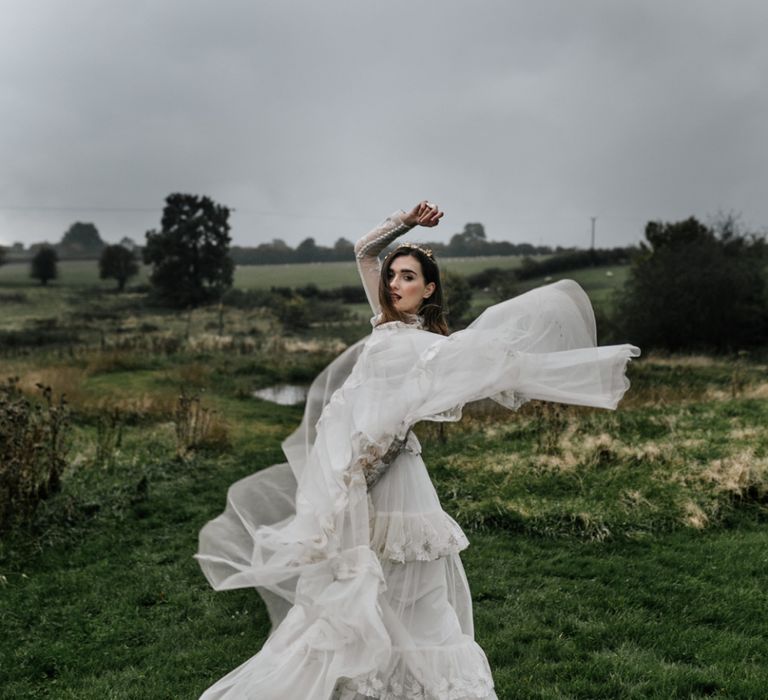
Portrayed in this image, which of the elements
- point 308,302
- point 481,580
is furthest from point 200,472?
point 308,302

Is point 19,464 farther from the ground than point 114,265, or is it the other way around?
point 114,265

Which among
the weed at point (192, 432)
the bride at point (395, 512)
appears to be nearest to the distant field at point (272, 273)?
the weed at point (192, 432)

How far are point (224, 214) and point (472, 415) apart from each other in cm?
2710

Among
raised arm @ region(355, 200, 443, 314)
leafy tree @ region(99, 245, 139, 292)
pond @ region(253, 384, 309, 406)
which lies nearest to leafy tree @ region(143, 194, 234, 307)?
leafy tree @ region(99, 245, 139, 292)

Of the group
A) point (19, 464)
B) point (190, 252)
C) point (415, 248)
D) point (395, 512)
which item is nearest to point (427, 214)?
point (415, 248)

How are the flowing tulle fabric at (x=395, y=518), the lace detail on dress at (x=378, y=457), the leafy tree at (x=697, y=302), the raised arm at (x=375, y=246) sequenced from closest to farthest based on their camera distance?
the flowing tulle fabric at (x=395, y=518)
the lace detail on dress at (x=378, y=457)
the raised arm at (x=375, y=246)
the leafy tree at (x=697, y=302)

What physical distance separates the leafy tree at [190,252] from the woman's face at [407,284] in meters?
33.1

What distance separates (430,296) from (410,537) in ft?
3.61

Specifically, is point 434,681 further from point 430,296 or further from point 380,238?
point 380,238

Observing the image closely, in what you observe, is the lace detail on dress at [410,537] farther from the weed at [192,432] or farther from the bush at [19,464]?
the weed at [192,432]

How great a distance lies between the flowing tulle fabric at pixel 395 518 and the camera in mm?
2844

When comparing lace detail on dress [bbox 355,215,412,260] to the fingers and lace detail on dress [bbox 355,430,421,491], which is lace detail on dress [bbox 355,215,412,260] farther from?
lace detail on dress [bbox 355,430,421,491]

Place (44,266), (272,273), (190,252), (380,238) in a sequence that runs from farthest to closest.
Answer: (272,273) < (190,252) < (44,266) < (380,238)

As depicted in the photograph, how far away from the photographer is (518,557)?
6402 millimetres
